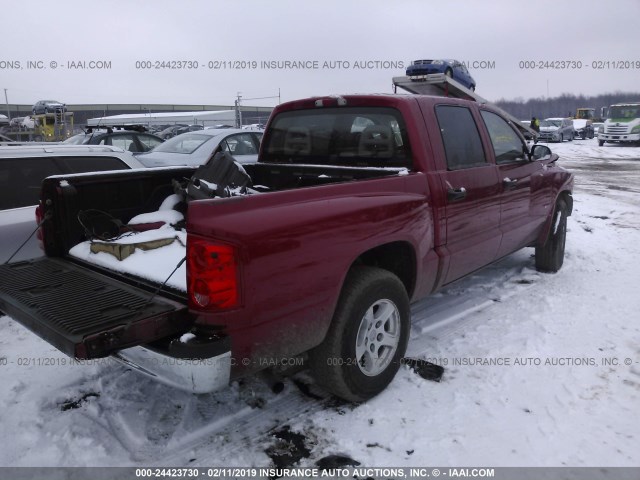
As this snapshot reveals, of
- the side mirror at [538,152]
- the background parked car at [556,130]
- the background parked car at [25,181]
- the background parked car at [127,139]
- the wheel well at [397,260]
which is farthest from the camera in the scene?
the background parked car at [556,130]

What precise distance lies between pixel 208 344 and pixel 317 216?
863mm

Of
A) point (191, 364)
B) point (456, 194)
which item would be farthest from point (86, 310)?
point (456, 194)

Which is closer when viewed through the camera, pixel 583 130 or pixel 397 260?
pixel 397 260

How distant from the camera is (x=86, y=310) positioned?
8.17 feet

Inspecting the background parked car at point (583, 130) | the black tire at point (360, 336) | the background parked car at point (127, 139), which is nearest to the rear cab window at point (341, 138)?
the black tire at point (360, 336)

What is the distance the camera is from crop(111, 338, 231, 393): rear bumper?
2.22m

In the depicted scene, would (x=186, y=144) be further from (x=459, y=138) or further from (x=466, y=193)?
(x=466, y=193)

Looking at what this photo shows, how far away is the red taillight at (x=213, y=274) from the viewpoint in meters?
2.24

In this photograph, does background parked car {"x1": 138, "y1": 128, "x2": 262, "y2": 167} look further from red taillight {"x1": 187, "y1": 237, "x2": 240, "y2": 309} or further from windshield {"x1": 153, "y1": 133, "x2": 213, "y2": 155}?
red taillight {"x1": 187, "y1": 237, "x2": 240, "y2": 309}

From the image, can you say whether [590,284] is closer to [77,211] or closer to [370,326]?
[370,326]

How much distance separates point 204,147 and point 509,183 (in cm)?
592

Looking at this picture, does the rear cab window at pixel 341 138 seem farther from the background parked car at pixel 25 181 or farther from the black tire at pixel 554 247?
the black tire at pixel 554 247

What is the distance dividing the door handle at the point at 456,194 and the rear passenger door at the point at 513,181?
793 mm

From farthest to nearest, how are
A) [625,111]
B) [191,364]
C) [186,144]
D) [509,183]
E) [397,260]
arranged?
1. [625,111]
2. [186,144]
3. [509,183]
4. [397,260]
5. [191,364]
